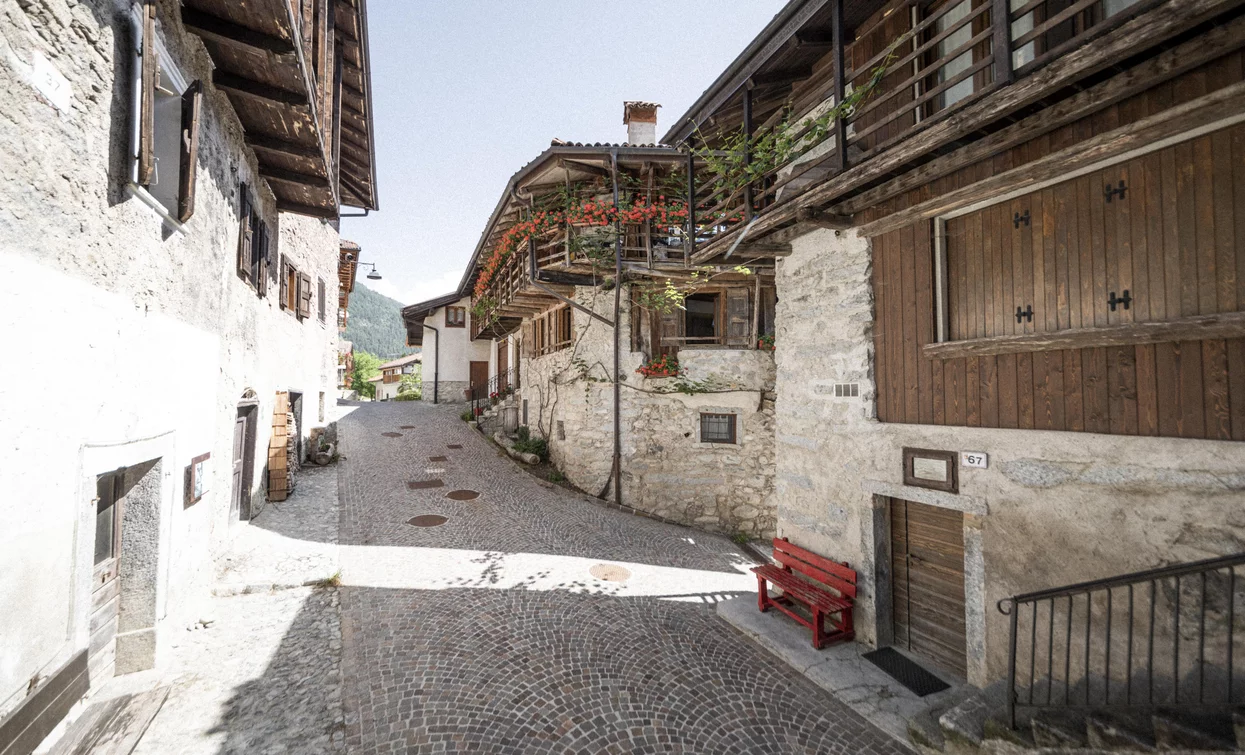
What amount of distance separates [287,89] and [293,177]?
104 inches

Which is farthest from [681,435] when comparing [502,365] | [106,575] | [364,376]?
[364,376]

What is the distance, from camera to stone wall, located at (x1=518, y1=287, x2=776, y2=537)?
1131 cm

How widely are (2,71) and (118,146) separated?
1.31 m

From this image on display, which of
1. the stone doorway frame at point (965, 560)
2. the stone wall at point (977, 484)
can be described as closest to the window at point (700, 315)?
the stone wall at point (977, 484)

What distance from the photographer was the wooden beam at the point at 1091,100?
2969mm

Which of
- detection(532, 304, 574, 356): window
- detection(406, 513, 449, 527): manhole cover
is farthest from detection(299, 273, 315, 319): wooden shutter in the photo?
detection(532, 304, 574, 356): window

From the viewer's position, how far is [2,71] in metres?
2.69

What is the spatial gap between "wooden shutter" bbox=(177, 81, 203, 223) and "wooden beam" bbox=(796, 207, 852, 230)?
Answer: 20.2 ft

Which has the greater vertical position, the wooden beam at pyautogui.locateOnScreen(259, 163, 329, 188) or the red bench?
the wooden beam at pyautogui.locateOnScreen(259, 163, 329, 188)

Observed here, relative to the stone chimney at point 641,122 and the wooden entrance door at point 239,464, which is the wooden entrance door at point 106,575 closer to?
the wooden entrance door at point 239,464

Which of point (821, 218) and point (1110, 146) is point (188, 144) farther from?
point (1110, 146)

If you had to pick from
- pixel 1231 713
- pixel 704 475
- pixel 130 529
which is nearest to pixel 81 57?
pixel 130 529

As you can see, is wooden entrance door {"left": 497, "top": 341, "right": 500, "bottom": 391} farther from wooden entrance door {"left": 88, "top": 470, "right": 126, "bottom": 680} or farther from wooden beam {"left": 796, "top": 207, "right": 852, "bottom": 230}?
wooden beam {"left": 796, "top": 207, "right": 852, "bottom": 230}

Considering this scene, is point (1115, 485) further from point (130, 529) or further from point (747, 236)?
point (130, 529)
